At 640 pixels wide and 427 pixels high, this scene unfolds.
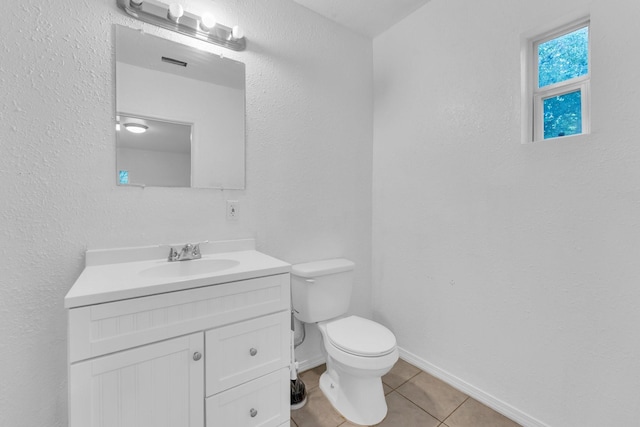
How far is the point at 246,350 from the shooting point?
46.7 inches

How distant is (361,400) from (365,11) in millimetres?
2369

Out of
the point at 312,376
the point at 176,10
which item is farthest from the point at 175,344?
Answer: the point at 176,10

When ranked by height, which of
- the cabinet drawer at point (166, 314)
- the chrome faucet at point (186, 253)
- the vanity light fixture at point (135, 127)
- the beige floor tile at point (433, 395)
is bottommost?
the beige floor tile at point (433, 395)

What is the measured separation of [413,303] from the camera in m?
2.02

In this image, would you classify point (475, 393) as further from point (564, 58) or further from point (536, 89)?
point (564, 58)

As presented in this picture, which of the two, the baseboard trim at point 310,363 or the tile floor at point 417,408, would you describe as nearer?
the tile floor at point 417,408

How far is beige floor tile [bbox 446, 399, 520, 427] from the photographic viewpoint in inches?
58.1

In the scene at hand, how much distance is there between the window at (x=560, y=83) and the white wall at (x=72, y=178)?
A: 1.35 m

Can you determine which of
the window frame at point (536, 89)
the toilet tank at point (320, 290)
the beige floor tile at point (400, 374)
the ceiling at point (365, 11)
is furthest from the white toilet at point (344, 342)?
the ceiling at point (365, 11)

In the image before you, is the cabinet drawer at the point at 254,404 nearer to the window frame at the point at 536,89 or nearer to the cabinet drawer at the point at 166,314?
the cabinet drawer at the point at 166,314

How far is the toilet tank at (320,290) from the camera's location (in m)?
1.74

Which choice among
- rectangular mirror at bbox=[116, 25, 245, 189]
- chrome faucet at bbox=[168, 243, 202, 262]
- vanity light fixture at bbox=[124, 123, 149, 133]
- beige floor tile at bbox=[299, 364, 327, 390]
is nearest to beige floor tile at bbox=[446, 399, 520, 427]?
beige floor tile at bbox=[299, 364, 327, 390]

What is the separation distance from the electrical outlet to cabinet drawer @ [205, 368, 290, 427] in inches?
32.9

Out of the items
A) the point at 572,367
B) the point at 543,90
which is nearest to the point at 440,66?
the point at 543,90
